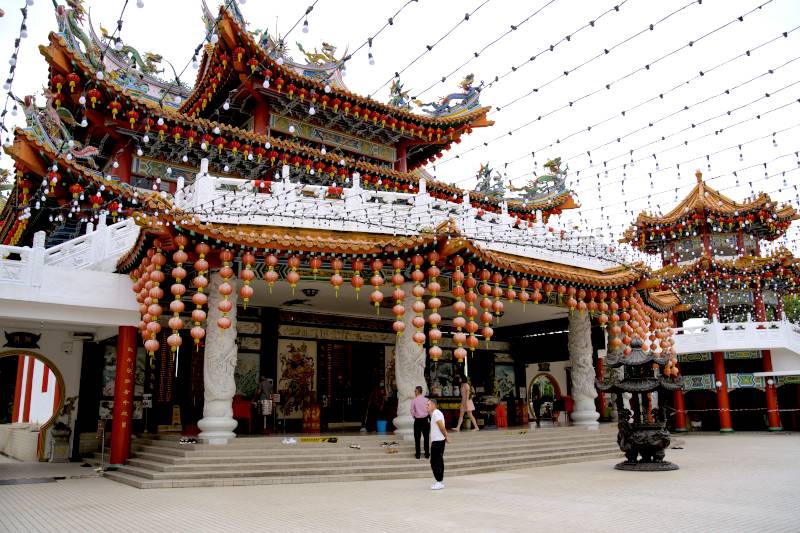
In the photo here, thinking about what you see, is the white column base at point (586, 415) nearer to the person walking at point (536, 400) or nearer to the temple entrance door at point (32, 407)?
the person walking at point (536, 400)

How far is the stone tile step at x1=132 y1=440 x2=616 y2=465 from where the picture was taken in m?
9.92

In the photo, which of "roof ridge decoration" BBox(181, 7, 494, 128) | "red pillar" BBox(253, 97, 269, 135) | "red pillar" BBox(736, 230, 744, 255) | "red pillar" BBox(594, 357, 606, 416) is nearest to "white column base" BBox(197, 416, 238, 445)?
"roof ridge decoration" BBox(181, 7, 494, 128)

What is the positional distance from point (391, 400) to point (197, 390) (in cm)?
481

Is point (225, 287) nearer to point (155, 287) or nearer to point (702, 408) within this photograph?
point (155, 287)

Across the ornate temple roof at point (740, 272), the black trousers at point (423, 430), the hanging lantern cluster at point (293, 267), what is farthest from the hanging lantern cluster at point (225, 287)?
the ornate temple roof at point (740, 272)

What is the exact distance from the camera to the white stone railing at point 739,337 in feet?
70.1

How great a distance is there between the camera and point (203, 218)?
11312mm

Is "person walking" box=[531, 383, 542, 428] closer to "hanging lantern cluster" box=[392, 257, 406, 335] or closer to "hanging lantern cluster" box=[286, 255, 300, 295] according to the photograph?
"hanging lantern cluster" box=[392, 257, 406, 335]

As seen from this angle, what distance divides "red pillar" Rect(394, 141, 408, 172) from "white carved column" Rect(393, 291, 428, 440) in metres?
8.82

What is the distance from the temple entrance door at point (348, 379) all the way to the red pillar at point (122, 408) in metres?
5.17

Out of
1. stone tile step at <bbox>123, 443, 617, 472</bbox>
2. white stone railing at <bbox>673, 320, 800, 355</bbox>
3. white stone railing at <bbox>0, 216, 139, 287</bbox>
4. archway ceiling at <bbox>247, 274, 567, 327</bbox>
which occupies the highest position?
white stone railing at <bbox>0, 216, 139, 287</bbox>

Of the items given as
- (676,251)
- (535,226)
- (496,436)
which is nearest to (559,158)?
(535,226)

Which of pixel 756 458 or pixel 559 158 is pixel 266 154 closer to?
pixel 559 158

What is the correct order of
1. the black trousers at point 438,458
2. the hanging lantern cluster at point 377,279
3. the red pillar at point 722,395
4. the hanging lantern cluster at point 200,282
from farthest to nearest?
the red pillar at point 722,395 → the hanging lantern cluster at point 377,279 → the hanging lantern cluster at point 200,282 → the black trousers at point 438,458
